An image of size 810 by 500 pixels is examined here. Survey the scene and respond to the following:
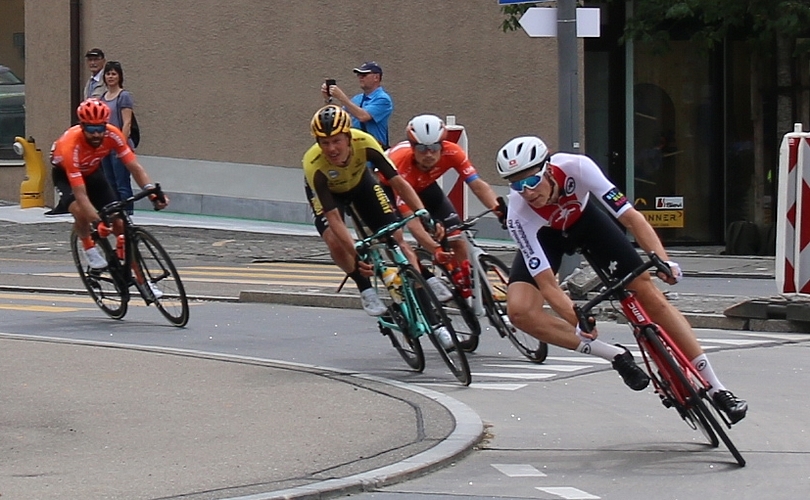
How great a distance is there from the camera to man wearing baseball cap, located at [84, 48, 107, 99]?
1986cm

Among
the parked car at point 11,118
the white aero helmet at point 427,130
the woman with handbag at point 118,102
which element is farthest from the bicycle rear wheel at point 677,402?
the parked car at point 11,118

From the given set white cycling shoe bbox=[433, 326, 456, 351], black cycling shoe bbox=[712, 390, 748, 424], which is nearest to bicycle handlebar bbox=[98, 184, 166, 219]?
white cycling shoe bbox=[433, 326, 456, 351]

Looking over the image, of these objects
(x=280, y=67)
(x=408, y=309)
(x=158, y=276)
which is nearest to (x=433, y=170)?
(x=408, y=309)

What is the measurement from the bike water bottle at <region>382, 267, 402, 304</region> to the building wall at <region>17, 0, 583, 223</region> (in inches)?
435

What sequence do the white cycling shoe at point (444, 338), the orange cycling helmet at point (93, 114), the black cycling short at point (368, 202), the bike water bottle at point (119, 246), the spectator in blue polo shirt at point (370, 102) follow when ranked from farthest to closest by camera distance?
the spectator in blue polo shirt at point (370, 102), the bike water bottle at point (119, 246), the orange cycling helmet at point (93, 114), the black cycling short at point (368, 202), the white cycling shoe at point (444, 338)

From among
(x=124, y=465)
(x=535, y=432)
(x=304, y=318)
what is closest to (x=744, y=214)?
(x=304, y=318)

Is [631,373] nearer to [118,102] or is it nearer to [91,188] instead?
[91,188]

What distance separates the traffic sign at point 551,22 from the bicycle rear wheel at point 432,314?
4.65 metres

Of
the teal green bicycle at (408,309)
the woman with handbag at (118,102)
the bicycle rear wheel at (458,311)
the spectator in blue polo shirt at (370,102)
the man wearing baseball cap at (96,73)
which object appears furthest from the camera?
the man wearing baseball cap at (96,73)

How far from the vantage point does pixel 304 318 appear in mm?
13203

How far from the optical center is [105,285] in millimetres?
12984

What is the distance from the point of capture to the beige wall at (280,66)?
2120cm

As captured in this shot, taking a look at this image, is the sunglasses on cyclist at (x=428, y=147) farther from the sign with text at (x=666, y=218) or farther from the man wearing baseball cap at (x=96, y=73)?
the sign with text at (x=666, y=218)

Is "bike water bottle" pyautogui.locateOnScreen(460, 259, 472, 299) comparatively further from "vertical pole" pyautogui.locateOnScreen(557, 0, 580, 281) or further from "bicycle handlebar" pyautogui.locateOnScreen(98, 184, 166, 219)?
→ "vertical pole" pyautogui.locateOnScreen(557, 0, 580, 281)
